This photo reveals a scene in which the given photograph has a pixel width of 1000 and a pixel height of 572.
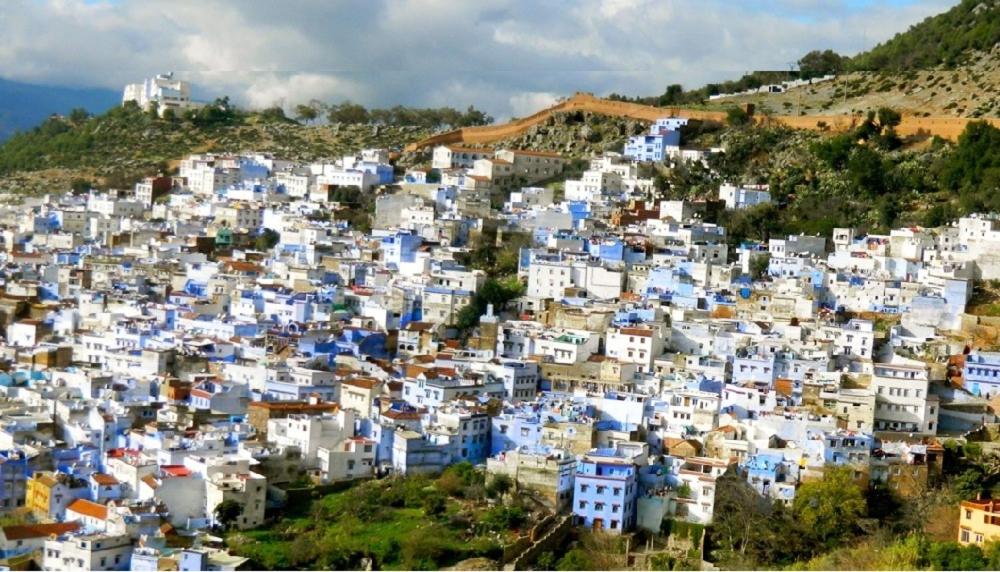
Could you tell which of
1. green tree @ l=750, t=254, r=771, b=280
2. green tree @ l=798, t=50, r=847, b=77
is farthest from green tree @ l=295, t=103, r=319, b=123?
green tree @ l=750, t=254, r=771, b=280

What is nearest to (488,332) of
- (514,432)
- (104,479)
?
(514,432)

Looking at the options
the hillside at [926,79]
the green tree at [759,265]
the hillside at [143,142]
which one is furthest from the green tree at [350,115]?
the green tree at [759,265]

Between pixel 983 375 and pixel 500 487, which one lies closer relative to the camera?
pixel 500 487

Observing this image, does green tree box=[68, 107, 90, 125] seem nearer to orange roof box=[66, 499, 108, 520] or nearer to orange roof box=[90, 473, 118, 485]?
orange roof box=[90, 473, 118, 485]

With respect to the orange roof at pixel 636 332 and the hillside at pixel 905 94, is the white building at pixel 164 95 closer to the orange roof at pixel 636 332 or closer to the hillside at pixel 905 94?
the hillside at pixel 905 94

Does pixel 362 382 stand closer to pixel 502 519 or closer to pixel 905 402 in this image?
pixel 502 519

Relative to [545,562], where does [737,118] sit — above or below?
above
